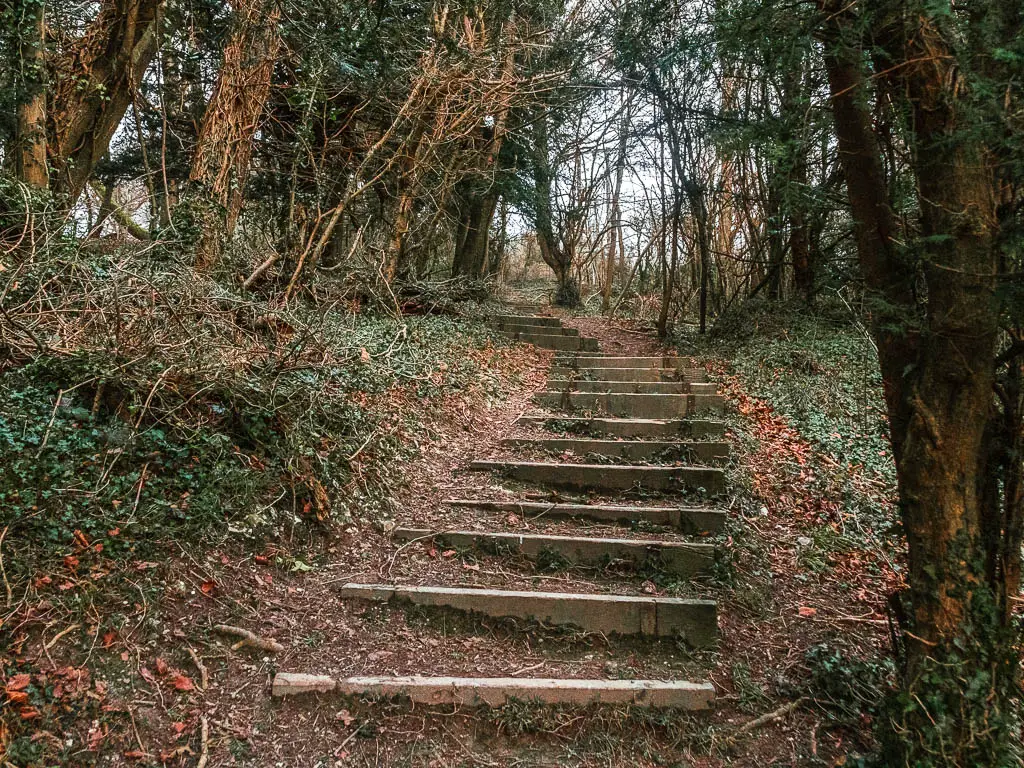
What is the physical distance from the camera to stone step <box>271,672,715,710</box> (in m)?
3.02

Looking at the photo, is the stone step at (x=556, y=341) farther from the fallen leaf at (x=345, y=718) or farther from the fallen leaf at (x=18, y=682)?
the fallen leaf at (x=18, y=682)

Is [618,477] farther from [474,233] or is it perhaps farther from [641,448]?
[474,233]

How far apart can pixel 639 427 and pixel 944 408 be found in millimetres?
3431

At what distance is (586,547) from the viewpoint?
4.11 metres

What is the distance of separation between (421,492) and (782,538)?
2946 mm

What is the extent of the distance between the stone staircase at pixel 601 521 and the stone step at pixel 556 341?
243cm

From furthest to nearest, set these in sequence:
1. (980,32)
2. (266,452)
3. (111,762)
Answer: (266,452) → (111,762) → (980,32)

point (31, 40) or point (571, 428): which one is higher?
point (31, 40)

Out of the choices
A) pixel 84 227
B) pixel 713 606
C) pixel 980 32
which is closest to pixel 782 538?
pixel 713 606

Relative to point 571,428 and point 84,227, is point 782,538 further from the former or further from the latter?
point 84,227

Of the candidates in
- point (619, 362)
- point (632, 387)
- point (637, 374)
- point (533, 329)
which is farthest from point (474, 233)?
point (632, 387)

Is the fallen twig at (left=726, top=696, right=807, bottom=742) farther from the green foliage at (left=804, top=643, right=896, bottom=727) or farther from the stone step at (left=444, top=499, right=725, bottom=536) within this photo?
the stone step at (left=444, top=499, right=725, bottom=536)

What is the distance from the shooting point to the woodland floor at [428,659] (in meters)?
2.69

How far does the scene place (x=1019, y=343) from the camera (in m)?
2.44
